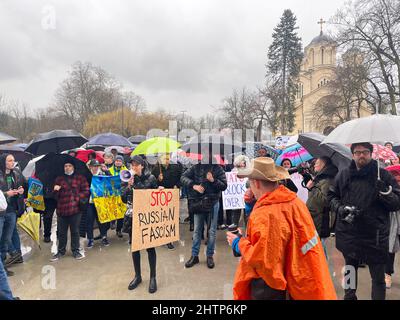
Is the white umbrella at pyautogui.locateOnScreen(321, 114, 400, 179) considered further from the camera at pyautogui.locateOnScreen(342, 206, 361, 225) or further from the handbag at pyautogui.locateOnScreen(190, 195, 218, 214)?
the handbag at pyautogui.locateOnScreen(190, 195, 218, 214)

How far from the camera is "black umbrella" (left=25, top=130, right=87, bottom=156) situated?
6.46 meters

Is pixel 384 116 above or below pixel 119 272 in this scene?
above

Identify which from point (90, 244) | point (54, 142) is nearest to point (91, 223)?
point (90, 244)

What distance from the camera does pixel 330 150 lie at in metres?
4.13

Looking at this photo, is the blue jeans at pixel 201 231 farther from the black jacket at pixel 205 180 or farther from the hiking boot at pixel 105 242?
the hiking boot at pixel 105 242

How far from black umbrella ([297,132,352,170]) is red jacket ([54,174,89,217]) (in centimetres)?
382

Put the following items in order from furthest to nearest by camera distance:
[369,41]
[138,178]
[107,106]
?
1. [107,106]
2. [369,41]
3. [138,178]

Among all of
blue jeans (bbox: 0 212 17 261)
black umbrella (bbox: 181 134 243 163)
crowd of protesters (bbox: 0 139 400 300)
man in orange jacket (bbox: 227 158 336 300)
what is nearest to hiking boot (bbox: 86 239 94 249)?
crowd of protesters (bbox: 0 139 400 300)
